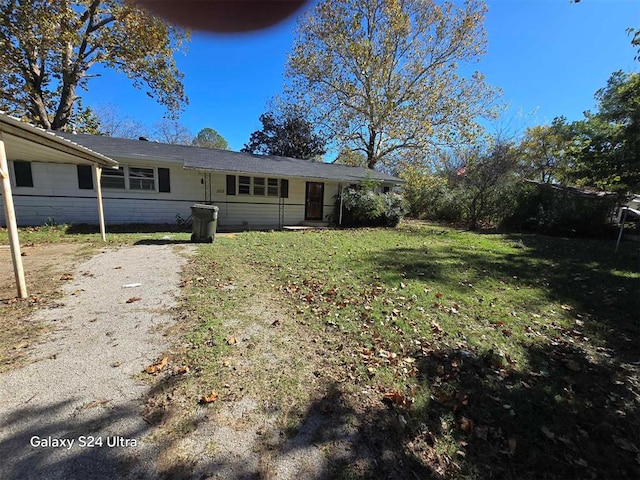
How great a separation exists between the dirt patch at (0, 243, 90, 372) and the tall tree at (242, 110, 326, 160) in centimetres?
2050

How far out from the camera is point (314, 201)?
14891 mm

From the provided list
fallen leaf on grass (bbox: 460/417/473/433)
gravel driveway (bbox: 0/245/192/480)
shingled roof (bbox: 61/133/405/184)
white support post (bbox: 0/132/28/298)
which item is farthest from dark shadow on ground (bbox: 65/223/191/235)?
fallen leaf on grass (bbox: 460/417/473/433)

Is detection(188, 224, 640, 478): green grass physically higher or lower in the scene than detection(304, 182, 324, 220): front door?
lower

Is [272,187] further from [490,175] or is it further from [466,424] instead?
[466,424]

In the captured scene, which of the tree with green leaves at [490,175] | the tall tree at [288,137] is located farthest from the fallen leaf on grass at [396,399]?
the tall tree at [288,137]

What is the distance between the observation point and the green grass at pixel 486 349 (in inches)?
80.0

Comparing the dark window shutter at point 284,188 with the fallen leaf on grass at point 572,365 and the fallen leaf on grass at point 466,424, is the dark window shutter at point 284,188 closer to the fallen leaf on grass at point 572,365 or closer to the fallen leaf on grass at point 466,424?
the fallen leaf on grass at point 572,365

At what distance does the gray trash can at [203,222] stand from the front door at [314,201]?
663 centimetres

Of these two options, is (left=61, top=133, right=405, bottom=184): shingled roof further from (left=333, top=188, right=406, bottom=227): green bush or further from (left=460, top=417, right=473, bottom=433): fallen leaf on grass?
(left=460, top=417, right=473, bottom=433): fallen leaf on grass

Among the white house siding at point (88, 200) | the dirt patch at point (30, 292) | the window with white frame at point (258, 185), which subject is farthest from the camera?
the window with white frame at point (258, 185)

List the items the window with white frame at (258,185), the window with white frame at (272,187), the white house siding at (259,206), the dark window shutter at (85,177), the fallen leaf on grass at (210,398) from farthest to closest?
the window with white frame at (272,187) < the window with white frame at (258,185) < the white house siding at (259,206) < the dark window shutter at (85,177) < the fallen leaf on grass at (210,398)

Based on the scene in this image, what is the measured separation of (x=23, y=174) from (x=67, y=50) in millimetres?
8885

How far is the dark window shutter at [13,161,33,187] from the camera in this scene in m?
10.0

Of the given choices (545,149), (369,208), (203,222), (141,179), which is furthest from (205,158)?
(545,149)
